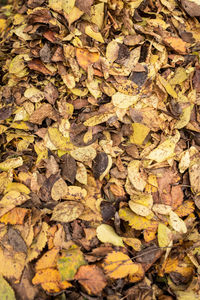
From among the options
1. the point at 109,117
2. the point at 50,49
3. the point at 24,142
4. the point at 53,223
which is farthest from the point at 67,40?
the point at 53,223

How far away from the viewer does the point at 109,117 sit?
114cm

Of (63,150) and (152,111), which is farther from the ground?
(152,111)

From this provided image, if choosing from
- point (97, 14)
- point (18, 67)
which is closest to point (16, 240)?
point (18, 67)

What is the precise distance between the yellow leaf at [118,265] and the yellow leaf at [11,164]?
20.5 inches

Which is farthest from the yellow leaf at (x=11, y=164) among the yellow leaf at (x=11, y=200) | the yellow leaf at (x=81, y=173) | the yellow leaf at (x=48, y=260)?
the yellow leaf at (x=48, y=260)

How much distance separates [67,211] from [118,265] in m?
0.27

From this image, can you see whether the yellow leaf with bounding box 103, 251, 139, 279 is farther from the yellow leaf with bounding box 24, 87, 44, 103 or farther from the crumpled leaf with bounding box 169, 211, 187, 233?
the yellow leaf with bounding box 24, 87, 44, 103

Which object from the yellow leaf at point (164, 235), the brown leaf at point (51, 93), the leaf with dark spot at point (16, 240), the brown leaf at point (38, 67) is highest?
the brown leaf at point (38, 67)

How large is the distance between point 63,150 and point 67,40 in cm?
47

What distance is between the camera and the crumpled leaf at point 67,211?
1.02 metres

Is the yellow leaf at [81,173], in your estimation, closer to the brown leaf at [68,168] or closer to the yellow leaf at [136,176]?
the brown leaf at [68,168]

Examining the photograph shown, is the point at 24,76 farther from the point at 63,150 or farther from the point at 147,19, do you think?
the point at 147,19

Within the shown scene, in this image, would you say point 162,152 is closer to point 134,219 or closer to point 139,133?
point 139,133

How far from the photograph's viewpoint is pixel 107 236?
100 centimetres
